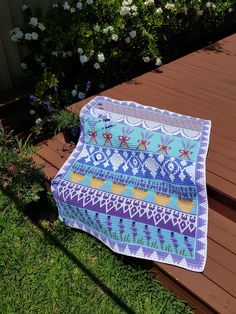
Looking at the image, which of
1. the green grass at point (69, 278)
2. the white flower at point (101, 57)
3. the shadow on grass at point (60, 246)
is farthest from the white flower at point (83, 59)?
the green grass at point (69, 278)

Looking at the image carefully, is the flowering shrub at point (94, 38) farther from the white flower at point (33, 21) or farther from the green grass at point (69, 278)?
the green grass at point (69, 278)

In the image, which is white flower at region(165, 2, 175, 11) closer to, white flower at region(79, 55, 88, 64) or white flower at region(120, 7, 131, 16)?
Answer: white flower at region(120, 7, 131, 16)

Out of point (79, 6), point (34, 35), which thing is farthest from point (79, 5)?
point (34, 35)

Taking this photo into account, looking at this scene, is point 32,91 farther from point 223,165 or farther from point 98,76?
point 223,165

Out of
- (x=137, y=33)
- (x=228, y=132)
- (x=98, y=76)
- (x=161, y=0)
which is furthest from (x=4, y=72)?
(x=228, y=132)

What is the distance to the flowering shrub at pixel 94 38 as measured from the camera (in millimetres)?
3623

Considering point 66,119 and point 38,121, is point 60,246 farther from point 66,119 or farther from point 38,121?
point 38,121

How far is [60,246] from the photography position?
2.86 meters

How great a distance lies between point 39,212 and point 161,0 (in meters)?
2.88

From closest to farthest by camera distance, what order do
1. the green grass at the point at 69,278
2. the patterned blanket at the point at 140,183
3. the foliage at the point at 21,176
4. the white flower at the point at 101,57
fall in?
the green grass at the point at 69,278 → the patterned blanket at the point at 140,183 → the foliage at the point at 21,176 → the white flower at the point at 101,57

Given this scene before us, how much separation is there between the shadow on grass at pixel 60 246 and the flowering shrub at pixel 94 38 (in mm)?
1144

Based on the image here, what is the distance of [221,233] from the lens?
2576 millimetres

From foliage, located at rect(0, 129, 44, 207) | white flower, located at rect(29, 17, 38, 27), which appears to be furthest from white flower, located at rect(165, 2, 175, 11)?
foliage, located at rect(0, 129, 44, 207)

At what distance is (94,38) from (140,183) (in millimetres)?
1721
